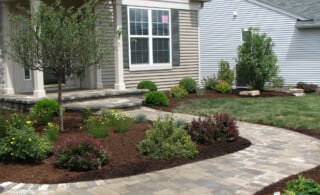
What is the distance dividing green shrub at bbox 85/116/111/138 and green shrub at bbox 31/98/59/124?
812 millimetres

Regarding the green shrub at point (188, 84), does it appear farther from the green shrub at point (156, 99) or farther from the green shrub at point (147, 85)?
the green shrub at point (156, 99)

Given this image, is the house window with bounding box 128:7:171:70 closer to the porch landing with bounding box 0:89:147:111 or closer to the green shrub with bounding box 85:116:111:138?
the porch landing with bounding box 0:89:147:111

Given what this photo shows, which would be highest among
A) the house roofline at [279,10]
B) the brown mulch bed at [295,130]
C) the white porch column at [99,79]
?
the house roofline at [279,10]

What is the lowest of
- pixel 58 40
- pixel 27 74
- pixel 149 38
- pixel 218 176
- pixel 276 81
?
pixel 218 176

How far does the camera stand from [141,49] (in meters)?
12.2

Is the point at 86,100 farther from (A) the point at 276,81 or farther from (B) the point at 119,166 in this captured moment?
(A) the point at 276,81

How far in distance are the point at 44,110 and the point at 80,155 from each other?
10.9ft

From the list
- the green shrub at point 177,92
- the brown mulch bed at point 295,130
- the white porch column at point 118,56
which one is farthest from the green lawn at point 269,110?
the white porch column at point 118,56

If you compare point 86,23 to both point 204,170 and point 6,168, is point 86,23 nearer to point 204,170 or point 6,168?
point 6,168

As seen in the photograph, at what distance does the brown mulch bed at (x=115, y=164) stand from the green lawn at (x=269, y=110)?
7.61ft

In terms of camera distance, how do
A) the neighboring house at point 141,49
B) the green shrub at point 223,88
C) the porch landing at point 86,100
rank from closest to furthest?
the porch landing at point 86,100, the neighboring house at point 141,49, the green shrub at point 223,88

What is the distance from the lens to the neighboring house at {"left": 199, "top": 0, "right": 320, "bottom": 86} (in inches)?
611

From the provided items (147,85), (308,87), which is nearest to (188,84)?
(147,85)

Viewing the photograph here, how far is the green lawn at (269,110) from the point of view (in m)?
8.32
